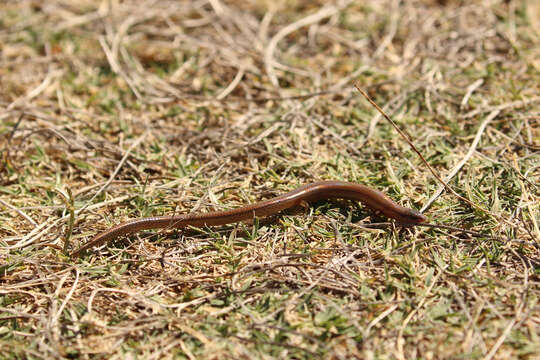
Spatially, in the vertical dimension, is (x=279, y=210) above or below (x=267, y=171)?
below

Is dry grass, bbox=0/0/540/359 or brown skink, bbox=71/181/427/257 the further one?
brown skink, bbox=71/181/427/257

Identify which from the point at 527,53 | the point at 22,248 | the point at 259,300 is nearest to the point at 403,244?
the point at 259,300

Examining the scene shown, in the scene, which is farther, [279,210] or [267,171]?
[267,171]

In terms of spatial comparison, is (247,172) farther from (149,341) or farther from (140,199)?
(149,341)

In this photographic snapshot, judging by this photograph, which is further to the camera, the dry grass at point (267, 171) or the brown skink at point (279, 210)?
the brown skink at point (279, 210)
